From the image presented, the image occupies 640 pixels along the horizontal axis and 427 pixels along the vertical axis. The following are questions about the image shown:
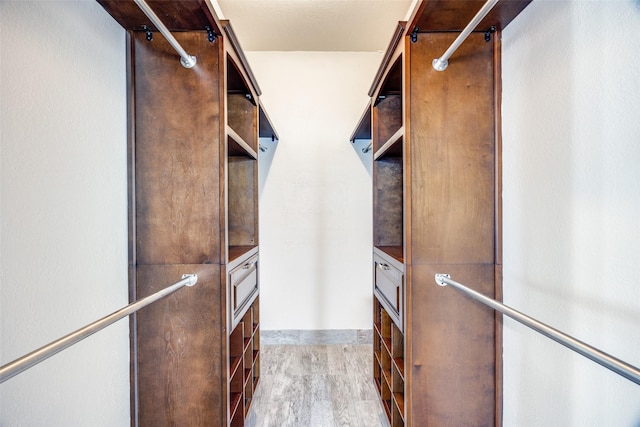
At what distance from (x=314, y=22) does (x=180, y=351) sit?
2.31 metres

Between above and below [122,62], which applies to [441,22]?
above

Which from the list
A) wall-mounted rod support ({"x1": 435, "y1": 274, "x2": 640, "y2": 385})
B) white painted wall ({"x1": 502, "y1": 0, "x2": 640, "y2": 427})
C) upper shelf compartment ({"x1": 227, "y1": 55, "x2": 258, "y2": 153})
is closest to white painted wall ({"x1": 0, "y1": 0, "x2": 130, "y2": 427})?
upper shelf compartment ({"x1": 227, "y1": 55, "x2": 258, "y2": 153})

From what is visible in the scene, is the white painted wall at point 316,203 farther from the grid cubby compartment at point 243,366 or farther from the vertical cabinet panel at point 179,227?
the vertical cabinet panel at point 179,227

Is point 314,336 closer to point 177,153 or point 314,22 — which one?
point 177,153

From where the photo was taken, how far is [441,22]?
1.18m

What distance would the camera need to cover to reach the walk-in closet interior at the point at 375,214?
0.81 meters

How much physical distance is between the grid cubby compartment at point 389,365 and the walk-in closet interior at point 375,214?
16 millimetres

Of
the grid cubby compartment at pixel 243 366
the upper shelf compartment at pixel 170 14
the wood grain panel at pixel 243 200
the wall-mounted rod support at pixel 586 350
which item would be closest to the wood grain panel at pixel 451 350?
the wall-mounted rod support at pixel 586 350

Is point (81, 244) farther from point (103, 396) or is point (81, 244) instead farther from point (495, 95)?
point (495, 95)

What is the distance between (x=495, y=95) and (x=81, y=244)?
1.57 meters

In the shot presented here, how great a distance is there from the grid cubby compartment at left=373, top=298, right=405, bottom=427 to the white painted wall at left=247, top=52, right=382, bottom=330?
807 millimetres

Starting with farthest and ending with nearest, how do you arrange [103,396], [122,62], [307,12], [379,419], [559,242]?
[307,12]
[379,419]
[122,62]
[103,396]
[559,242]

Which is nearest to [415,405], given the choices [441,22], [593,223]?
[593,223]

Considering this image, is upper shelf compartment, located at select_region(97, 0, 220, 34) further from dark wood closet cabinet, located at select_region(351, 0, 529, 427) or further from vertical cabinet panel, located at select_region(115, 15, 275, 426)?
dark wood closet cabinet, located at select_region(351, 0, 529, 427)
